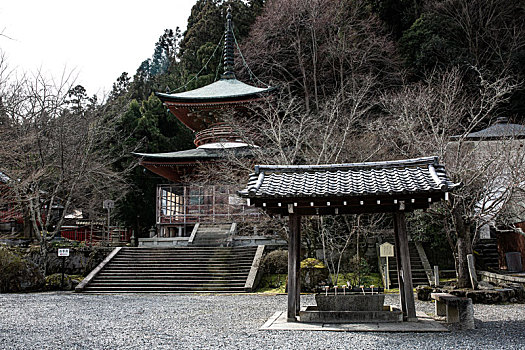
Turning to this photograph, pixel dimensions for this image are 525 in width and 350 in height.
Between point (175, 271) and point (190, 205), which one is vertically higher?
point (190, 205)

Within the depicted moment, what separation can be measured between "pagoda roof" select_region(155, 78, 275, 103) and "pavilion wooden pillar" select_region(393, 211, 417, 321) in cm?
1229

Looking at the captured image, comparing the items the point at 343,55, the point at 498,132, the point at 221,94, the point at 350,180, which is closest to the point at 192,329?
the point at 350,180

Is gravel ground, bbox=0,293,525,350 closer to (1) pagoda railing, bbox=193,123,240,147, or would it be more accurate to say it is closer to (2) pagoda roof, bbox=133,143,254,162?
(2) pagoda roof, bbox=133,143,254,162

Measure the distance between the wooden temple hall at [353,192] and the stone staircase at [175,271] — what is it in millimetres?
6742

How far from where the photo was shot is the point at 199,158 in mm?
20125

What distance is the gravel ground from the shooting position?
6656 mm

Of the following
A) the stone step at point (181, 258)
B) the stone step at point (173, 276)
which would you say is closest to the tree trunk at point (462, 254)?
the stone step at point (173, 276)

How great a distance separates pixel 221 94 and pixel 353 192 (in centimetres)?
1522

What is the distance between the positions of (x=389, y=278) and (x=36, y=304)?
10928 mm

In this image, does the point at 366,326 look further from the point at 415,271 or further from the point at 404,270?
the point at 415,271

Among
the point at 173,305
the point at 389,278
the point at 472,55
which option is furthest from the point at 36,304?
the point at 472,55

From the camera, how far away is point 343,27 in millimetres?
28109

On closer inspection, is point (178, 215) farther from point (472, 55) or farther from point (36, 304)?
point (472, 55)

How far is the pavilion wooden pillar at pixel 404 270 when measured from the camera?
824cm
